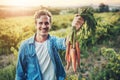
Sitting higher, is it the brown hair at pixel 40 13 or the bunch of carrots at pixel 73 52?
the brown hair at pixel 40 13

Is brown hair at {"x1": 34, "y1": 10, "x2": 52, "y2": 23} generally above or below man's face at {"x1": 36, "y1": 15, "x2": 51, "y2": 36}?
above

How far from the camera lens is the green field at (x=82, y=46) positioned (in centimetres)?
406

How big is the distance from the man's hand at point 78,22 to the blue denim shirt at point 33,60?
193 mm

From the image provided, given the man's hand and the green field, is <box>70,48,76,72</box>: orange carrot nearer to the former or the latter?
the green field

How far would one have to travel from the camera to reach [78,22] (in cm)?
405

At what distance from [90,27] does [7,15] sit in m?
0.87

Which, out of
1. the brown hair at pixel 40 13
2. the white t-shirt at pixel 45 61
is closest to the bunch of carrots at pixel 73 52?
the white t-shirt at pixel 45 61

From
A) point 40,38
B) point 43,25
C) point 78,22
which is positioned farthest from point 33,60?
point 78,22

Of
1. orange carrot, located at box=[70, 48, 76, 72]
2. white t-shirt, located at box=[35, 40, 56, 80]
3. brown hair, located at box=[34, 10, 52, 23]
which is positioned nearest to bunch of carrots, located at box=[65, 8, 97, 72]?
orange carrot, located at box=[70, 48, 76, 72]

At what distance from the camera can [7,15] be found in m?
4.15

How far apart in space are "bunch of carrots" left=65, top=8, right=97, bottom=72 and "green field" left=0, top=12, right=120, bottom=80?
0.15ft

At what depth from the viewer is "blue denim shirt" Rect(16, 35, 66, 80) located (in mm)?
3975

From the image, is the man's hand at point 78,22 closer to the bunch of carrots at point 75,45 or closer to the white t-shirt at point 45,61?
the bunch of carrots at point 75,45

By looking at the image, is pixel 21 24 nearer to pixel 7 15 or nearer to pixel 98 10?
pixel 7 15
